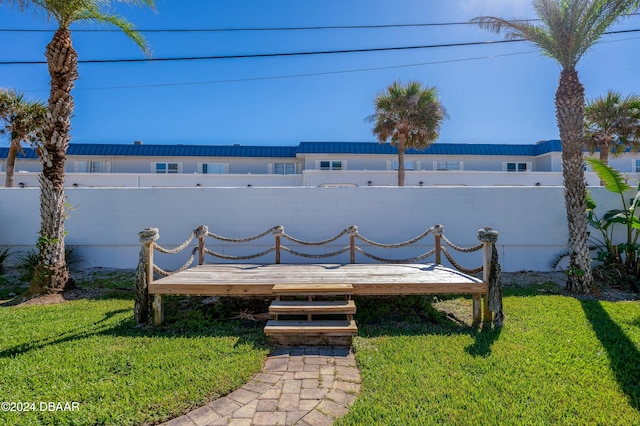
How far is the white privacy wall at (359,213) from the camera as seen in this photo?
798 cm

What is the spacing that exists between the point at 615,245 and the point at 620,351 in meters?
5.45

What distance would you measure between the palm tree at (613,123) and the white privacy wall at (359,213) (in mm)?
8047

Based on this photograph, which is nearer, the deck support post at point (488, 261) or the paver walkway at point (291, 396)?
the paver walkway at point (291, 396)

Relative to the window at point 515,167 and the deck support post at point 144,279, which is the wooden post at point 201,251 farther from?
the window at point 515,167

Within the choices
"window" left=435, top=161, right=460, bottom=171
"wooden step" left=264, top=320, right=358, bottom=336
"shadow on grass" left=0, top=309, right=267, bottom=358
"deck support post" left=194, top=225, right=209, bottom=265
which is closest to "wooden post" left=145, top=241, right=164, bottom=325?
"shadow on grass" left=0, top=309, right=267, bottom=358

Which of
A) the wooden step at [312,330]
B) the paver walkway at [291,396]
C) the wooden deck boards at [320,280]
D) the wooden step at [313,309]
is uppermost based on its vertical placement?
the wooden deck boards at [320,280]

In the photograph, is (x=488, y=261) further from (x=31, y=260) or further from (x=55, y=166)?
(x=31, y=260)

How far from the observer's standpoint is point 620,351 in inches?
147

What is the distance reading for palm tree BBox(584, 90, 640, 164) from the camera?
13156 millimetres

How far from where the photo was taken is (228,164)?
63.1 ft

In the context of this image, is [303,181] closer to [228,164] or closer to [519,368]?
[228,164]

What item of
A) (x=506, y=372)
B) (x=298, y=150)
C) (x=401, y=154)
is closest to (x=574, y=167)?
(x=506, y=372)

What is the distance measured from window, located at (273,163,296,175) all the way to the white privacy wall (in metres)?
11.8

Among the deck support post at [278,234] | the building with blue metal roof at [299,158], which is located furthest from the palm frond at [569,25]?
the building with blue metal roof at [299,158]
